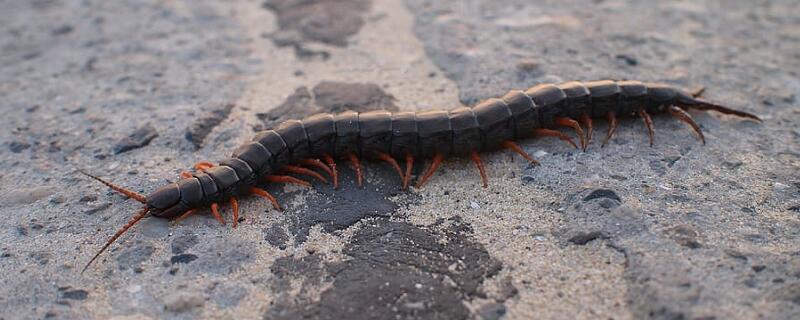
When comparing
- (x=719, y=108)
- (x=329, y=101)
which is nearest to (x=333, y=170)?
(x=329, y=101)

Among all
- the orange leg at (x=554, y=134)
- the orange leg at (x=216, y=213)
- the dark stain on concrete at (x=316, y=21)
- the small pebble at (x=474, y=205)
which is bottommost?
the orange leg at (x=216, y=213)

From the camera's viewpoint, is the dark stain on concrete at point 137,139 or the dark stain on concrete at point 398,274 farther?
the dark stain on concrete at point 137,139

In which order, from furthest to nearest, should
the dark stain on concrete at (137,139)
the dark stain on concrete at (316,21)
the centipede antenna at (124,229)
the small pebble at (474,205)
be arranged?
the dark stain on concrete at (316,21)
the dark stain on concrete at (137,139)
the small pebble at (474,205)
the centipede antenna at (124,229)

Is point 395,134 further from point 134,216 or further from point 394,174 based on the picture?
point 134,216

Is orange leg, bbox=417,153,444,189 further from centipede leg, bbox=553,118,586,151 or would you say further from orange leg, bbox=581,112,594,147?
orange leg, bbox=581,112,594,147

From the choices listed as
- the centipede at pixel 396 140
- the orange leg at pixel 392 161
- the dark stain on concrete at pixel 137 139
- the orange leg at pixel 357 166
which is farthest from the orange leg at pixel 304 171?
the dark stain on concrete at pixel 137 139

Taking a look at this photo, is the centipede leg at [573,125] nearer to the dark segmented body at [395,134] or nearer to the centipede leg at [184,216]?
the dark segmented body at [395,134]

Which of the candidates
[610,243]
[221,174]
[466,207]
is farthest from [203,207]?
[610,243]

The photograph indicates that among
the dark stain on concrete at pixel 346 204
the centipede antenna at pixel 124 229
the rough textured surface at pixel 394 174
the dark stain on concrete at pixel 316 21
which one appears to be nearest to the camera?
the rough textured surface at pixel 394 174
